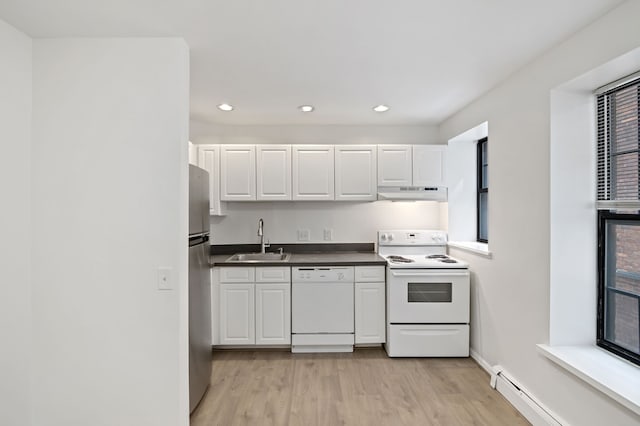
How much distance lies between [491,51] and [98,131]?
2.47m

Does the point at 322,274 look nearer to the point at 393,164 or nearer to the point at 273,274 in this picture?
the point at 273,274

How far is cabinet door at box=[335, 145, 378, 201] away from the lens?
12.6 feet

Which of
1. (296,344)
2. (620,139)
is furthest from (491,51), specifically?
(296,344)

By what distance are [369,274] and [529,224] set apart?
5.09 ft

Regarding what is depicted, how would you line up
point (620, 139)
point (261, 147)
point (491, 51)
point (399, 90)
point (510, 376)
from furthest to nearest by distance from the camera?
1. point (261, 147)
2. point (399, 90)
3. point (510, 376)
4. point (491, 51)
5. point (620, 139)

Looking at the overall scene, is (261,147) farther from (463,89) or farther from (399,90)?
(463,89)

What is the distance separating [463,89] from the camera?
9.66 ft

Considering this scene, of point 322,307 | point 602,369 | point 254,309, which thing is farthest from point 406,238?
point 602,369

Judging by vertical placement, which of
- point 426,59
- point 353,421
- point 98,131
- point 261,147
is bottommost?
point 353,421

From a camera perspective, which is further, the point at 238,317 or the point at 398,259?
the point at 398,259

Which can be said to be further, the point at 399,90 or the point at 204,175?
the point at 399,90

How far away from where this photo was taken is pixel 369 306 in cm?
349

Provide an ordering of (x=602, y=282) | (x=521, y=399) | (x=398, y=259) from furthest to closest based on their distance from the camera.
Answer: (x=398, y=259) → (x=521, y=399) → (x=602, y=282)

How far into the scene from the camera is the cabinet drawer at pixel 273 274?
3.47 meters
